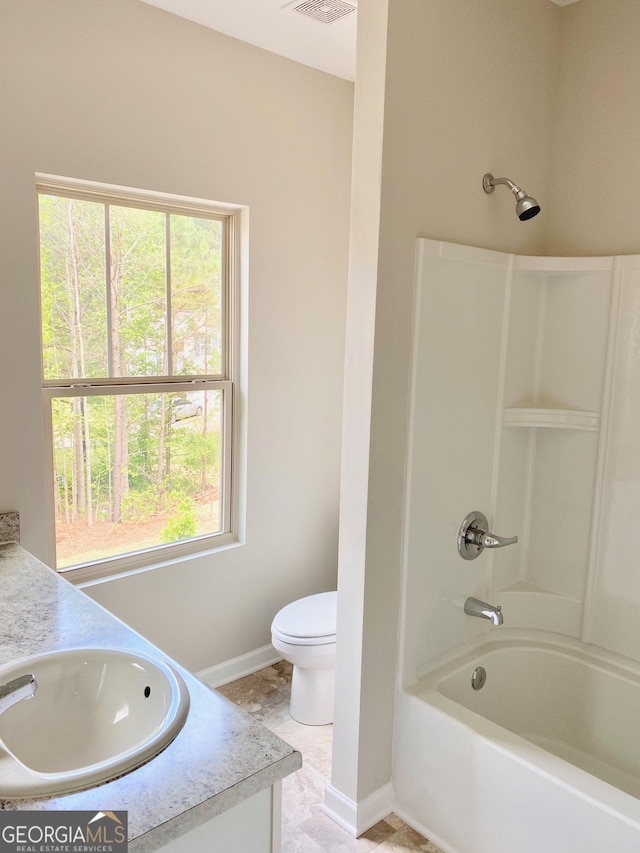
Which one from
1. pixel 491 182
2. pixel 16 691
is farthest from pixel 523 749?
pixel 491 182

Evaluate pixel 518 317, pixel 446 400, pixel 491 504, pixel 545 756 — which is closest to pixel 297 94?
pixel 518 317

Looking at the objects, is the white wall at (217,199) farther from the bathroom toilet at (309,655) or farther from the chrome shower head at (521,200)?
the chrome shower head at (521,200)

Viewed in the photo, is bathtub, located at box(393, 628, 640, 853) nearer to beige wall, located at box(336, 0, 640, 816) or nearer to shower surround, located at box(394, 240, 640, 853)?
shower surround, located at box(394, 240, 640, 853)

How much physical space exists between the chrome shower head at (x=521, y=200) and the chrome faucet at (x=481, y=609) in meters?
1.25

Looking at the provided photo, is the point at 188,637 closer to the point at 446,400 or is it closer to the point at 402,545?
the point at 402,545

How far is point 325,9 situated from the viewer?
93.1 inches

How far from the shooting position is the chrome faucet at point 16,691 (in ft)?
4.00

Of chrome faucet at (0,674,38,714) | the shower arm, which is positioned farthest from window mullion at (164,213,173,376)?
chrome faucet at (0,674,38,714)

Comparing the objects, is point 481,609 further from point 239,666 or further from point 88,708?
point 88,708

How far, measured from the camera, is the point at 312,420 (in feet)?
10.5

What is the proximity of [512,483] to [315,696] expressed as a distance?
1.13 m

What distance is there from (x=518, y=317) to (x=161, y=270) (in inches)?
54.0

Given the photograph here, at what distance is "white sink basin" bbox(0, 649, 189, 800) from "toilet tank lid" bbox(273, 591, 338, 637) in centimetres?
125

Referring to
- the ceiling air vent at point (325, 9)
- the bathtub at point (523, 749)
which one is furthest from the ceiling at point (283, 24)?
the bathtub at point (523, 749)
